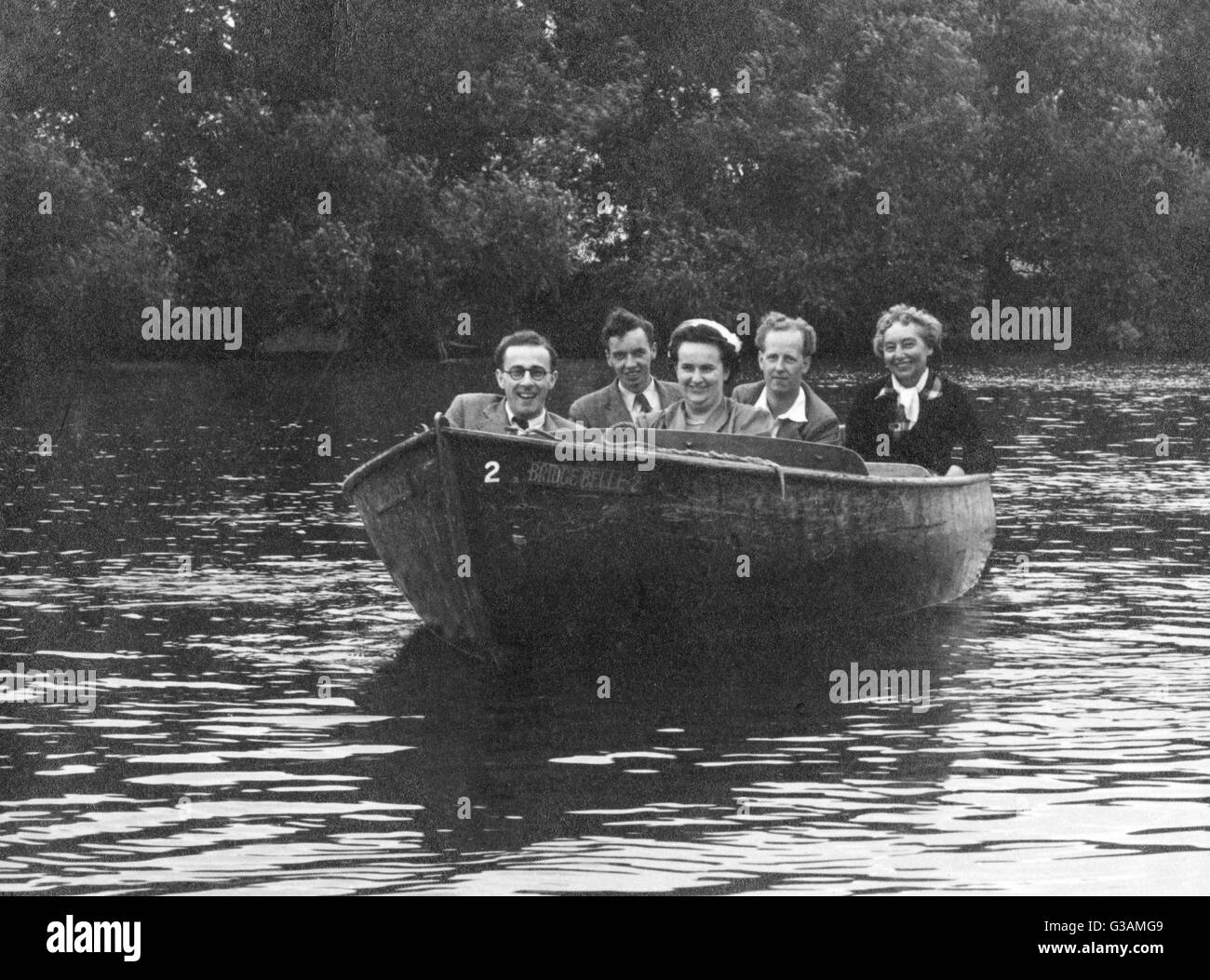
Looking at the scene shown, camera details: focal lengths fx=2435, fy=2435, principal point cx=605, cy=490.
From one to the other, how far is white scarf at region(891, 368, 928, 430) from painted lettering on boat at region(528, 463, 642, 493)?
278 cm

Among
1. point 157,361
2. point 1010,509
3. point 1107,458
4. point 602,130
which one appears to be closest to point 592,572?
point 1010,509

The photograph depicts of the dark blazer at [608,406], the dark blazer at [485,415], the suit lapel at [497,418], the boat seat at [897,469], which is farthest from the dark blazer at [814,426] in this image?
the suit lapel at [497,418]

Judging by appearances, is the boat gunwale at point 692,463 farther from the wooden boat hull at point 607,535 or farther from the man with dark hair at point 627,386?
the man with dark hair at point 627,386

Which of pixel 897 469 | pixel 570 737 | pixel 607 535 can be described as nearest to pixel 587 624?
pixel 607 535

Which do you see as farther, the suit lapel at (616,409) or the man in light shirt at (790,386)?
the suit lapel at (616,409)

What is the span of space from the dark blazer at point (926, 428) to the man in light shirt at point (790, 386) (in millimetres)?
910

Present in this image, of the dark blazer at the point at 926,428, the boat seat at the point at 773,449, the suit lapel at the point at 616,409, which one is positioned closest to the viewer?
the boat seat at the point at 773,449

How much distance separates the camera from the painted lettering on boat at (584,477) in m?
10.8

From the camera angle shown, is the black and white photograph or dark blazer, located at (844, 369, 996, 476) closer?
the black and white photograph

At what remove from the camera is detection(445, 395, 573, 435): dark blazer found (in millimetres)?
11578

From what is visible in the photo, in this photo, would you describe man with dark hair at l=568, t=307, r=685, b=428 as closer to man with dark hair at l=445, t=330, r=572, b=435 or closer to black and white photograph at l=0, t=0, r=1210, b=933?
black and white photograph at l=0, t=0, r=1210, b=933

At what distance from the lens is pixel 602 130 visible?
49.5m

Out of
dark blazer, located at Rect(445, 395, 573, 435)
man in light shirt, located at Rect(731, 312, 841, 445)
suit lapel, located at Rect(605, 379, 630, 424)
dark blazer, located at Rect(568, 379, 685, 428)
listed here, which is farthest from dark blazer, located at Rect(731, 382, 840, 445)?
dark blazer, located at Rect(445, 395, 573, 435)
